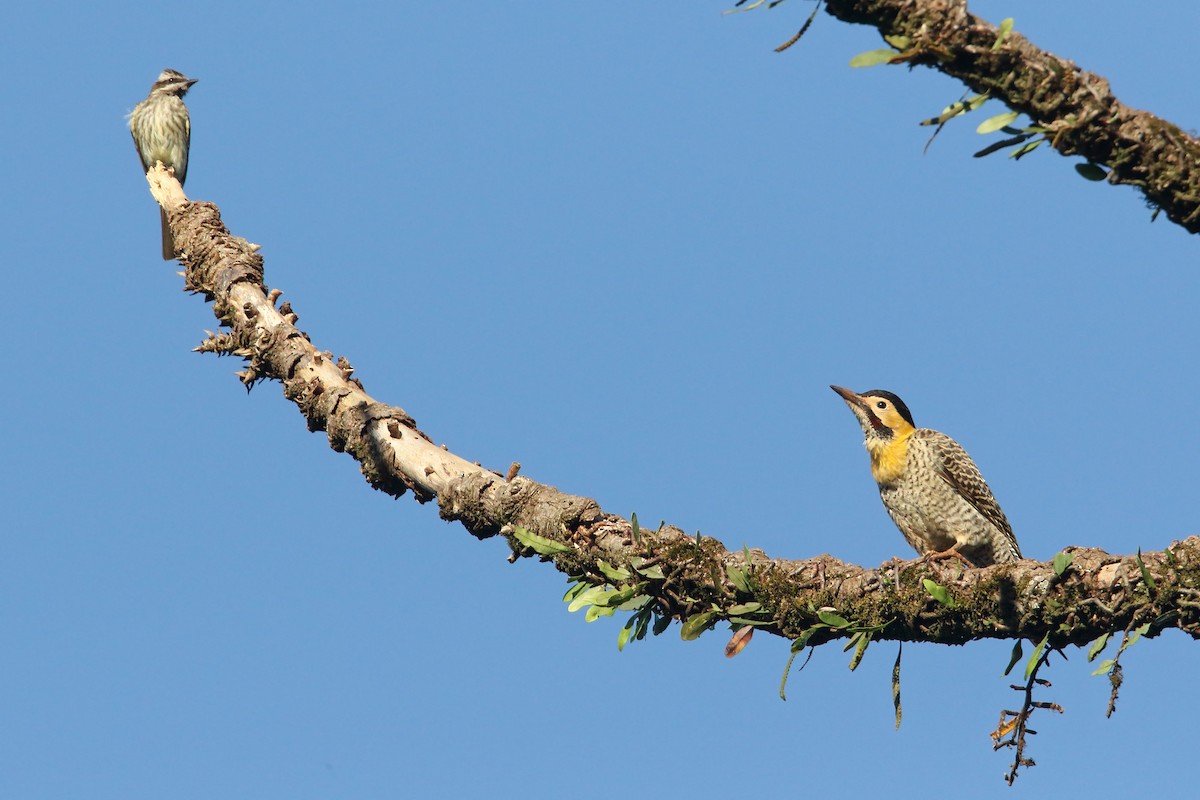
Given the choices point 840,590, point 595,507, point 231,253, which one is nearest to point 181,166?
point 231,253

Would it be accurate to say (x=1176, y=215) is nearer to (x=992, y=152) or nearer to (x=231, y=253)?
(x=992, y=152)

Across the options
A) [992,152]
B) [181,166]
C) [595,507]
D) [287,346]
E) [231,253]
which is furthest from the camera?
[181,166]

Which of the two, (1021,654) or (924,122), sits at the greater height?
(924,122)

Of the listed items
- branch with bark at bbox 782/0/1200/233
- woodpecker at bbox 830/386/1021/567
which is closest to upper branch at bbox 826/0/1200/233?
branch with bark at bbox 782/0/1200/233

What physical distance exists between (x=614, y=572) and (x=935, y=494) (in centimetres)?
371

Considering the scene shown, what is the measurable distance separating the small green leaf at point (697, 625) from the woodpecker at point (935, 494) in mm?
3344

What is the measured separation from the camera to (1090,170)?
3658 millimetres

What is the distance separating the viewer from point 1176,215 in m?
3.61

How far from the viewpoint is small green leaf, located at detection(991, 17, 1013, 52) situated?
3527 mm

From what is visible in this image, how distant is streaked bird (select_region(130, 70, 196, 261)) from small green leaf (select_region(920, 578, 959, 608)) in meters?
9.63

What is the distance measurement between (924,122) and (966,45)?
0.25 metres

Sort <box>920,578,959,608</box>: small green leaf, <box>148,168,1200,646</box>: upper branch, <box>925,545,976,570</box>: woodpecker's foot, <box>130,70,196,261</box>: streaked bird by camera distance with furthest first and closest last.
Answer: <box>130,70,196,261</box>: streaked bird, <box>925,545,976,570</box>: woodpecker's foot, <box>920,578,959,608</box>: small green leaf, <box>148,168,1200,646</box>: upper branch

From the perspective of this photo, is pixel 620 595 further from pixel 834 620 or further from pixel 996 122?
pixel 996 122

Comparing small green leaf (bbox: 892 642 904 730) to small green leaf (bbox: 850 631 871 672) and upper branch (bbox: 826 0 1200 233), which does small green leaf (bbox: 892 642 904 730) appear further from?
upper branch (bbox: 826 0 1200 233)
